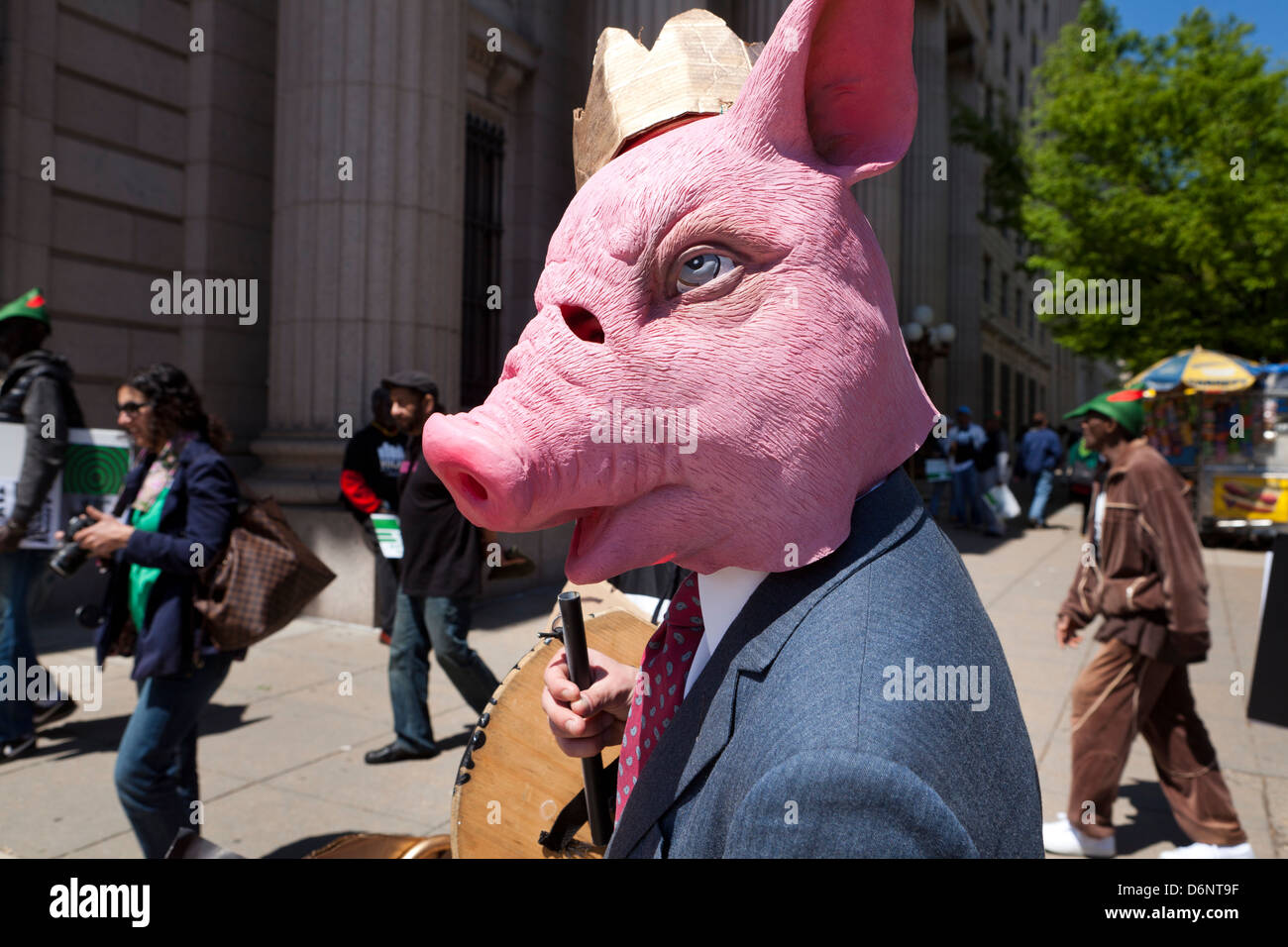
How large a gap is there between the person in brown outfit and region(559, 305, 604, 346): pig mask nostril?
3726mm

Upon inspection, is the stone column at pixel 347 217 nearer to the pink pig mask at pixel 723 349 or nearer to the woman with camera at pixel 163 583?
the woman with camera at pixel 163 583

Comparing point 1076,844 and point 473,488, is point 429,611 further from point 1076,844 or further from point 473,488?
point 473,488

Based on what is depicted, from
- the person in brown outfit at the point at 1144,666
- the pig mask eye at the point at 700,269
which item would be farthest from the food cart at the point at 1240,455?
the pig mask eye at the point at 700,269

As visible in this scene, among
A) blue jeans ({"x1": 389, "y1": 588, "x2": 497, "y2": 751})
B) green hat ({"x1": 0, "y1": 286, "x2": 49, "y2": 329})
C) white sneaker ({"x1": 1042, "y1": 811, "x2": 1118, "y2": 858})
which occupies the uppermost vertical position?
green hat ({"x1": 0, "y1": 286, "x2": 49, "y2": 329})

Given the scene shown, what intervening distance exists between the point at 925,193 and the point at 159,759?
18119 millimetres

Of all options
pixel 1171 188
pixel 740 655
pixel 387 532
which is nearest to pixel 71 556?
pixel 387 532

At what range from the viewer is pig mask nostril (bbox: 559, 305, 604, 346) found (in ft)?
3.87

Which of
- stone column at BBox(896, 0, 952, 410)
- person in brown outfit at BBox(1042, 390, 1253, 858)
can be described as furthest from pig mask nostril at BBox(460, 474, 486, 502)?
stone column at BBox(896, 0, 952, 410)

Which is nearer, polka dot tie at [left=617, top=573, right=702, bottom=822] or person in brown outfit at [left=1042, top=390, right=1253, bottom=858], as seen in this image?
polka dot tie at [left=617, top=573, right=702, bottom=822]

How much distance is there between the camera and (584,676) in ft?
4.82

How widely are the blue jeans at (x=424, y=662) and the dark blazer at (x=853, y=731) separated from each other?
4004mm

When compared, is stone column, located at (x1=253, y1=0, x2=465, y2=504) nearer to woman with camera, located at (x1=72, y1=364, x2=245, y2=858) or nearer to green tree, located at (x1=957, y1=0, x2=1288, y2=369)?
woman with camera, located at (x1=72, y1=364, x2=245, y2=858)
